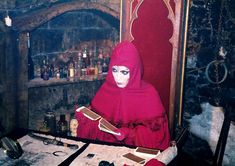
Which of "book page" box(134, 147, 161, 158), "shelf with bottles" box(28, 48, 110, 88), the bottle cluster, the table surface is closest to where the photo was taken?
the table surface

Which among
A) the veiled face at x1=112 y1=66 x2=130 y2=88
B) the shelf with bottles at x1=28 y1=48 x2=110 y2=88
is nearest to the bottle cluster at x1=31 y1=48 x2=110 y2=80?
the shelf with bottles at x1=28 y1=48 x2=110 y2=88

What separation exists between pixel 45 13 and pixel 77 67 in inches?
44.7

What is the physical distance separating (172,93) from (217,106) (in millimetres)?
1307

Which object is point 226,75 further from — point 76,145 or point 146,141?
point 76,145

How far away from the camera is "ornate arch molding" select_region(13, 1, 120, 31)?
4.29 m

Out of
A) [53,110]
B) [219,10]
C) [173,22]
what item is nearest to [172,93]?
[173,22]

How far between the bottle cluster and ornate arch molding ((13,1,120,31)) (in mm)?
772

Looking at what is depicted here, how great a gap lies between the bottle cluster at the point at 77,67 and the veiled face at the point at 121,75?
1686 mm

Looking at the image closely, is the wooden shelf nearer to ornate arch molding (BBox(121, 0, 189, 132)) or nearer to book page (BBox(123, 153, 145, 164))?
ornate arch molding (BBox(121, 0, 189, 132))

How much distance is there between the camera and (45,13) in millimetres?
4508

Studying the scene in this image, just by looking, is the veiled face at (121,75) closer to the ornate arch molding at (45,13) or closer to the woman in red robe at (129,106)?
the woman in red robe at (129,106)

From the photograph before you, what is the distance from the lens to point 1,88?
4156 mm

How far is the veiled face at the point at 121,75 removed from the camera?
3488 mm

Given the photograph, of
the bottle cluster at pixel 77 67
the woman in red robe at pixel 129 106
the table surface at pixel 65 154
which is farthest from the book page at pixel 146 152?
the bottle cluster at pixel 77 67
